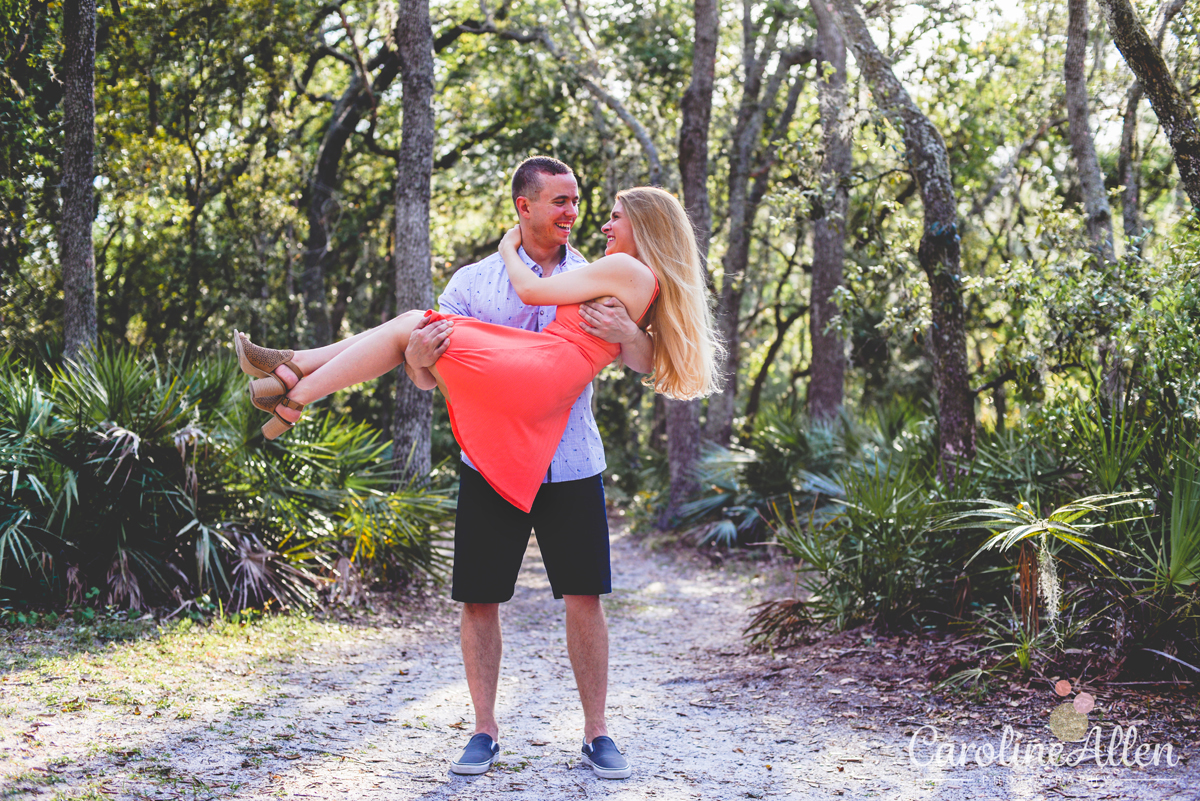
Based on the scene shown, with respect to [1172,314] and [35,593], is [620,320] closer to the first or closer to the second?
[1172,314]

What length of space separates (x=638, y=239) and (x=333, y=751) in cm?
248

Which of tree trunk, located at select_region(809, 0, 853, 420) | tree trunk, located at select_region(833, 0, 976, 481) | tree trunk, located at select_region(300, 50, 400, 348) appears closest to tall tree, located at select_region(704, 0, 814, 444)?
tree trunk, located at select_region(809, 0, 853, 420)

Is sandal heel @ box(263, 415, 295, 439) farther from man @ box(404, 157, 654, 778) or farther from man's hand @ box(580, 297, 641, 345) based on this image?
man's hand @ box(580, 297, 641, 345)

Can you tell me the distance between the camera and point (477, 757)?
3.45 m

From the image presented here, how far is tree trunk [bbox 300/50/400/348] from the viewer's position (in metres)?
15.2

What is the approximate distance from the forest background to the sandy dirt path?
97cm

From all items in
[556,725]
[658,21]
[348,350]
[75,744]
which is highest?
[658,21]

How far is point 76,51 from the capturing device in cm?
711

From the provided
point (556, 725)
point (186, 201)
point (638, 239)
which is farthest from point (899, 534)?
point (186, 201)

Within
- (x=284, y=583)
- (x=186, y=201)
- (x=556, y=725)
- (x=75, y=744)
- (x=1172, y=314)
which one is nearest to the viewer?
(x=75, y=744)

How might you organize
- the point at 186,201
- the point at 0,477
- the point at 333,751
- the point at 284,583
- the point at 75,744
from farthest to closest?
1. the point at 186,201
2. the point at 284,583
3. the point at 0,477
4. the point at 333,751
5. the point at 75,744

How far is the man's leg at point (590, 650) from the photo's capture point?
3.51 m

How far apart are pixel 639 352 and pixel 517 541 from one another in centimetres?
91

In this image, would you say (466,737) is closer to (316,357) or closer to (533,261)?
(316,357)
